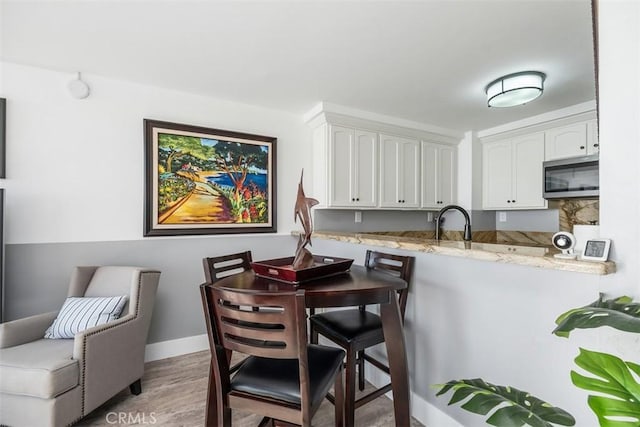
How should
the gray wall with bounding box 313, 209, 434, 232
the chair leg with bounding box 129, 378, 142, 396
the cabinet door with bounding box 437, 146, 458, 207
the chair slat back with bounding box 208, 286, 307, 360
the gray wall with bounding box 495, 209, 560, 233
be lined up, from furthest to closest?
the cabinet door with bounding box 437, 146, 458, 207, the gray wall with bounding box 495, 209, 560, 233, the gray wall with bounding box 313, 209, 434, 232, the chair leg with bounding box 129, 378, 142, 396, the chair slat back with bounding box 208, 286, 307, 360

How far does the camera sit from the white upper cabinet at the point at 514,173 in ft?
11.1

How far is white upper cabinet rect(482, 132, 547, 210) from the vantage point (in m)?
3.38

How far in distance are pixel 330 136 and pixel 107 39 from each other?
6.23 ft

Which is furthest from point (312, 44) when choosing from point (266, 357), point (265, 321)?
point (266, 357)

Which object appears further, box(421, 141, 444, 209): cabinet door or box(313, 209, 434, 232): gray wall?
box(421, 141, 444, 209): cabinet door

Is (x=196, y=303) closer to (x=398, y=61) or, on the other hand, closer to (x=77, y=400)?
(x=77, y=400)

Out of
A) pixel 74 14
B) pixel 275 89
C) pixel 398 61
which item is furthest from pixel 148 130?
→ pixel 398 61

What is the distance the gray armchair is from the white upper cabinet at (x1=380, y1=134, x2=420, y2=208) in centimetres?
247

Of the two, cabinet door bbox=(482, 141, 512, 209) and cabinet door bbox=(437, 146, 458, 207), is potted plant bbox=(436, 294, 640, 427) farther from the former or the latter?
cabinet door bbox=(482, 141, 512, 209)

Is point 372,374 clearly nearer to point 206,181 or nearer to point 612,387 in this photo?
point 612,387

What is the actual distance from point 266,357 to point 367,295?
0.47 meters

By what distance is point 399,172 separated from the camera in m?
3.44

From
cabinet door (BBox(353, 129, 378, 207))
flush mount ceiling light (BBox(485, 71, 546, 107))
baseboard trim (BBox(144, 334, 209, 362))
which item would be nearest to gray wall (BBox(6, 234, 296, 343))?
baseboard trim (BBox(144, 334, 209, 362))

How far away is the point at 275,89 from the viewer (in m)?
2.62
